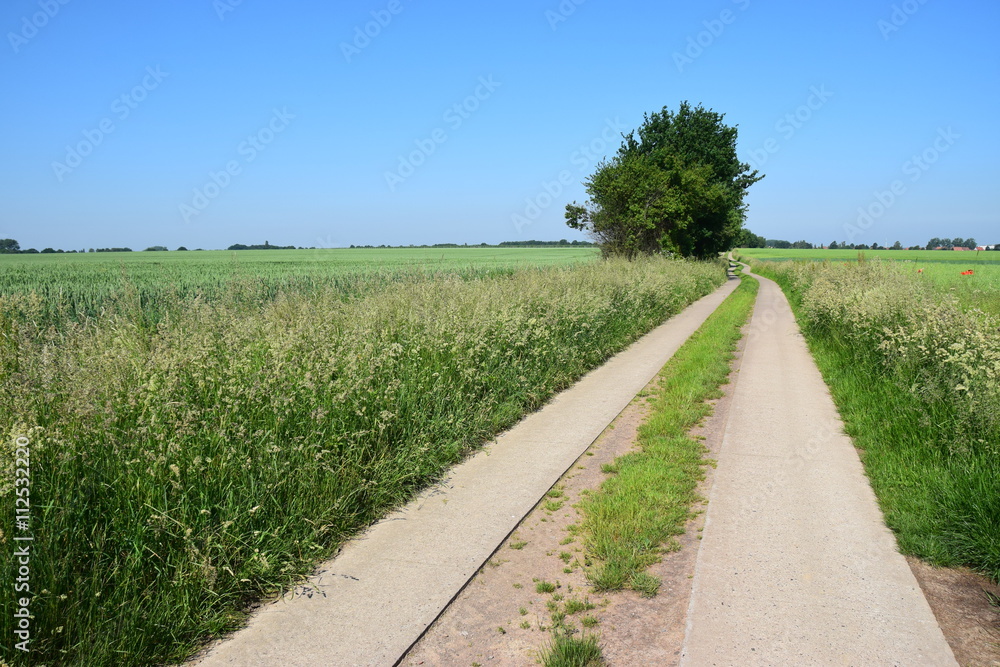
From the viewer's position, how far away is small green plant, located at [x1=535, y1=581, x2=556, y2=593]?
361 centimetres

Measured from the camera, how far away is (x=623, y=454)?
19.8ft

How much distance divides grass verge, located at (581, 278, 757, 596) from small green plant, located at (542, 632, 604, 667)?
0.68 metres

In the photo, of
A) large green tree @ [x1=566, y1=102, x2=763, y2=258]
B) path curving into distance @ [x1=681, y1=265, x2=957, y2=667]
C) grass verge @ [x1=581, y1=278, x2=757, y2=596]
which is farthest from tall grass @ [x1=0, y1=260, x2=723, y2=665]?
large green tree @ [x1=566, y1=102, x2=763, y2=258]

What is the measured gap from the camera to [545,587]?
3.62 m

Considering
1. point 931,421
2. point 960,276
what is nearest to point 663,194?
point 960,276

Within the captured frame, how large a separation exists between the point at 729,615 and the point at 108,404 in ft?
13.6

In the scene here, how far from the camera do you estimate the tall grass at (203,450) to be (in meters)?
2.94

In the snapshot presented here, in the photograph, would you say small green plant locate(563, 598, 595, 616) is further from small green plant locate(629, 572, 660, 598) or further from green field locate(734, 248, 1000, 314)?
green field locate(734, 248, 1000, 314)

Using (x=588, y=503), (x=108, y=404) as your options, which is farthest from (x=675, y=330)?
(x=108, y=404)

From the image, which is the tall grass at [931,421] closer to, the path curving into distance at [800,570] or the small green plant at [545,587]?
the path curving into distance at [800,570]

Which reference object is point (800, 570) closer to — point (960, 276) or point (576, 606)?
point (576, 606)

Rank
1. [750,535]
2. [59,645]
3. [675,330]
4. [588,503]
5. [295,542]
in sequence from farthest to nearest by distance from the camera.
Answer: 1. [675,330]
2. [588,503]
3. [750,535]
4. [295,542]
5. [59,645]

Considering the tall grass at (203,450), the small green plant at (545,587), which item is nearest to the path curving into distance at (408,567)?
the tall grass at (203,450)

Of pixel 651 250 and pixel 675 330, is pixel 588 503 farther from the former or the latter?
pixel 651 250
